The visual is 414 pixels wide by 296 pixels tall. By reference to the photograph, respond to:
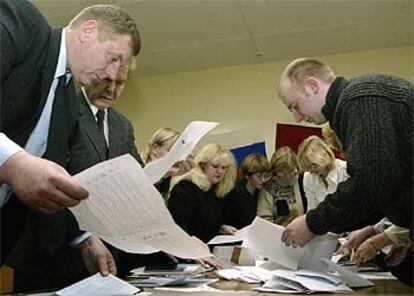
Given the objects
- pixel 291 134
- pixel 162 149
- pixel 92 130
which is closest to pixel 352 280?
pixel 92 130

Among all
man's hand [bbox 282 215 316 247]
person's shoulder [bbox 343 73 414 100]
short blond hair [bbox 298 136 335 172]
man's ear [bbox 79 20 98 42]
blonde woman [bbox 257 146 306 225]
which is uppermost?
man's ear [bbox 79 20 98 42]

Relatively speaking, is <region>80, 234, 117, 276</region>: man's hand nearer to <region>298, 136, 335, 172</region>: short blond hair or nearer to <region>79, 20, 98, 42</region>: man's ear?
<region>79, 20, 98, 42</region>: man's ear

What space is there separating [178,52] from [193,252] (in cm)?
368

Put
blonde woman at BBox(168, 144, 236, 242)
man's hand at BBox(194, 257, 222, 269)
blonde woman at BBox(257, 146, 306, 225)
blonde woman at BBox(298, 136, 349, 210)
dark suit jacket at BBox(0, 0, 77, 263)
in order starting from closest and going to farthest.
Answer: dark suit jacket at BBox(0, 0, 77, 263)
man's hand at BBox(194, 257, 222, 269)
blonde woman at BBox(168, 144, 236, 242)
blonde woman at BBox(298, 136, 349, 210)
blonde woman at BBox(257, 146, 306, 225)

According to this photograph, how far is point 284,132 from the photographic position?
4.56 m

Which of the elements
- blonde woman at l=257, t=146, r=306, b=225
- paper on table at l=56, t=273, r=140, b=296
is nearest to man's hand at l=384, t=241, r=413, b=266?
paper on table at l=56, t=273, r=140, b=296

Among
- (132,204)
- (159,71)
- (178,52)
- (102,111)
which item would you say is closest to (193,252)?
(132,204)

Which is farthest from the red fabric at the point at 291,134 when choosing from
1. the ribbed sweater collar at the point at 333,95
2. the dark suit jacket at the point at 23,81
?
the dark suit jacket at the point at 23,81

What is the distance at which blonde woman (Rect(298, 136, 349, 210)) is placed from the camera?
10.1 feet

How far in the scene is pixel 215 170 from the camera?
279 centimetres

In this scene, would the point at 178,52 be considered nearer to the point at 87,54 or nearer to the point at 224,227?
the point at 224,227

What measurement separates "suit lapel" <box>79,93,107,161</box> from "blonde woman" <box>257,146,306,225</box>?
73.2 inches

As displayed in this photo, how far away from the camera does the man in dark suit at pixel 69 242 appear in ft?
3.49

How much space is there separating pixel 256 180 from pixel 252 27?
117 cm
